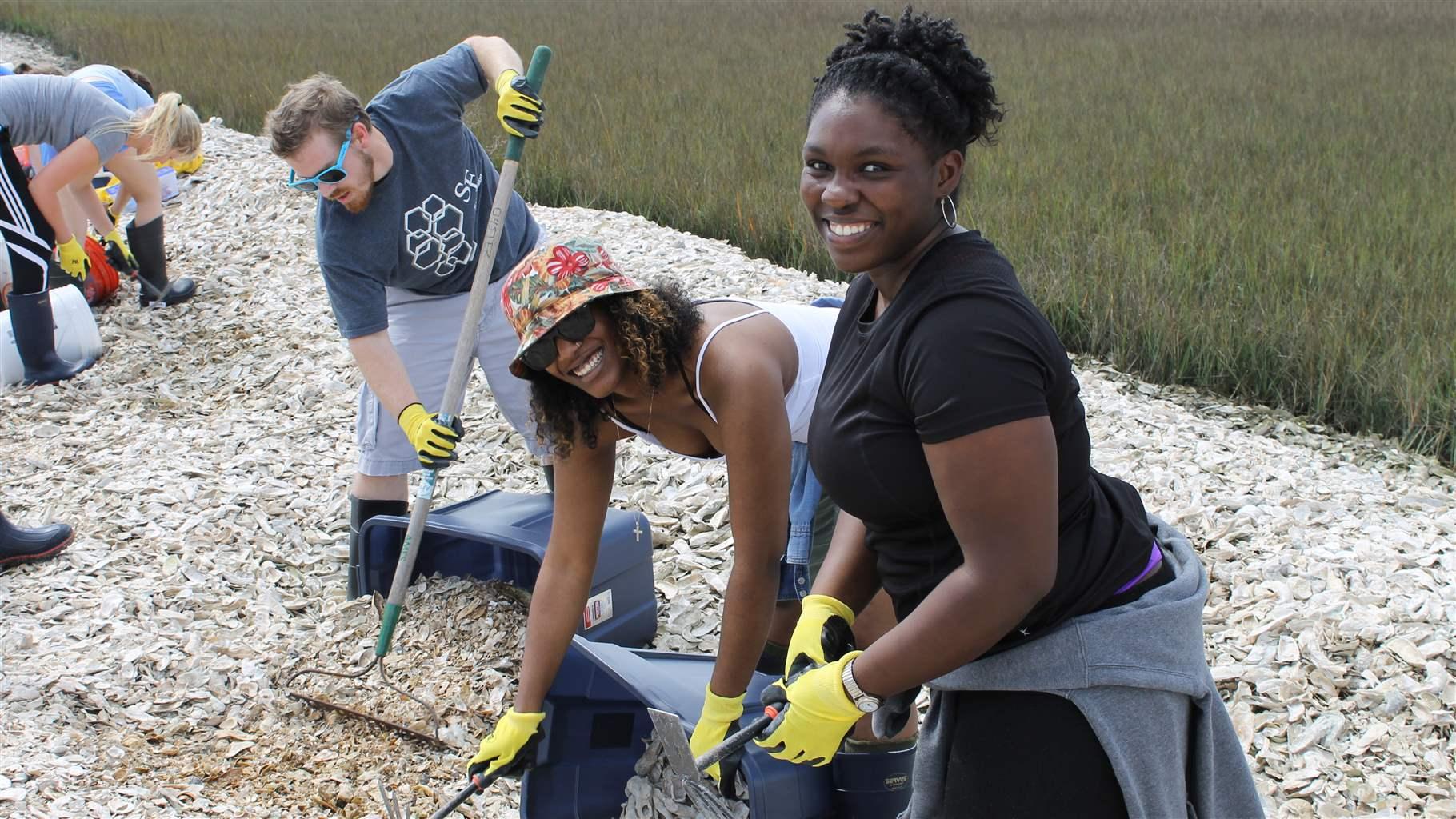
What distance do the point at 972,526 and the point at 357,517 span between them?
8.59ft

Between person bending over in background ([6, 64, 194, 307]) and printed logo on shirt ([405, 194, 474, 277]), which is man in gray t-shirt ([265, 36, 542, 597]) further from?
person bending over in background ([6, 64, 194, 307])

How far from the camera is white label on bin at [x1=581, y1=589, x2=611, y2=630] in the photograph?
3.06 m

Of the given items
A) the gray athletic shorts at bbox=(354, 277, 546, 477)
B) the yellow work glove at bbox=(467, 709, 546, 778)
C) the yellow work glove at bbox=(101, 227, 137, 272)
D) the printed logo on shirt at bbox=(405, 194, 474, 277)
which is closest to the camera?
the yellow work glove at bbox=(467, 709, 546, 778)

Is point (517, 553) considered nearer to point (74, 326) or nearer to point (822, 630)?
point (822, 630)

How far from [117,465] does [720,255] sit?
9.54 feet

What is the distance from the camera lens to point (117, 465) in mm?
4613

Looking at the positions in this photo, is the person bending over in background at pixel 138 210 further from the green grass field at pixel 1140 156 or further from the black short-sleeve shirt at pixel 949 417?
the black short-sleeve shirt at pixel 949 417

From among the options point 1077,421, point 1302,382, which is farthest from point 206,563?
point 1302,382

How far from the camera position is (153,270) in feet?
21.6

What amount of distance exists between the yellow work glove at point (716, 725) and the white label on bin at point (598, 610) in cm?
89

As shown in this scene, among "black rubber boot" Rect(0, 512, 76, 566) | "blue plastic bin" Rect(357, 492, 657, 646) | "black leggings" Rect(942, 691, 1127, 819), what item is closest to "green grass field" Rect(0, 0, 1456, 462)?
"blue plastic bin" Rect(357, 492, 657, 646)

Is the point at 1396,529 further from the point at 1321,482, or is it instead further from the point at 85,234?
the point at 85,234

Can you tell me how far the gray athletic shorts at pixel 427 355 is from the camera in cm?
345

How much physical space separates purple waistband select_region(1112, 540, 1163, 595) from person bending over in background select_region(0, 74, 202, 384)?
4.64 meters
